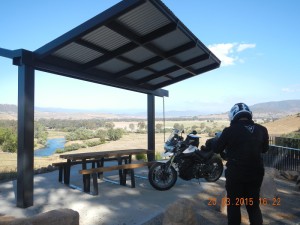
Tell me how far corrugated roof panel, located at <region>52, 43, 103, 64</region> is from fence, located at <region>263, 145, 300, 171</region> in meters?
7.00

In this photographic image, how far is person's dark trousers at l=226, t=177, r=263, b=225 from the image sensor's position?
12.4ft

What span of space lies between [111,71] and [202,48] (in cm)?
233

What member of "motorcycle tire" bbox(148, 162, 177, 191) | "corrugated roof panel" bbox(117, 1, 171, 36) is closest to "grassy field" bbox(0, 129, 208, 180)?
"motorcycle tire" bbox(148, 162, 177, 191)

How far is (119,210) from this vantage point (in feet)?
18.5

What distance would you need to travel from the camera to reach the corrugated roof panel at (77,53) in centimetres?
615

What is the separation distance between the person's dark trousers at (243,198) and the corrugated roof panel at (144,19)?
3.16 m

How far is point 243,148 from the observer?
3.71 m

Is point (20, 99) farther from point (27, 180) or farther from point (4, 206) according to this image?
point (4, 206)

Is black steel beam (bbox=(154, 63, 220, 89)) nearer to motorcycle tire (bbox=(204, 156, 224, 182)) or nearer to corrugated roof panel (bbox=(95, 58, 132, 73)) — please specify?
corrugated roof panel (bbox=(95, 58, 132, 73))

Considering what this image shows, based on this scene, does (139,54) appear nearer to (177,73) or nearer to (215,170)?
(177,73)

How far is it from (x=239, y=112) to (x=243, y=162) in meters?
0.61

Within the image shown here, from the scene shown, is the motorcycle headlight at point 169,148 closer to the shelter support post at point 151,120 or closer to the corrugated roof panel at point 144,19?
the corrugated roof panel at point 144,19

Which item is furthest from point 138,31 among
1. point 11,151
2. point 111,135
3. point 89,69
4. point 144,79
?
point 111,135
